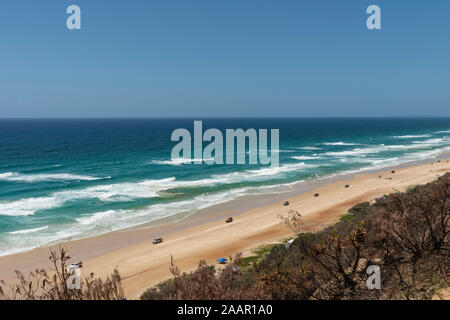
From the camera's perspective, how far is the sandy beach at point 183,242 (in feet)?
58.3

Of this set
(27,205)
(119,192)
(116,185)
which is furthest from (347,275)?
(116,185)

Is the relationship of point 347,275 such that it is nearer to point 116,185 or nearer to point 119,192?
point 119,192

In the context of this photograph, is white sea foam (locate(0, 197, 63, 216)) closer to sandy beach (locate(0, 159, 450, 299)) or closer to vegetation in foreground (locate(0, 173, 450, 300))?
sandy beach (locate(0, 159, 450, 299))

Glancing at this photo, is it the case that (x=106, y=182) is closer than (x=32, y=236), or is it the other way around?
(x=32, y=236)

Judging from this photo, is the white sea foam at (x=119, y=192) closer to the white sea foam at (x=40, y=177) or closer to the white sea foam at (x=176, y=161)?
the white sea foam at (x=40, y=177)

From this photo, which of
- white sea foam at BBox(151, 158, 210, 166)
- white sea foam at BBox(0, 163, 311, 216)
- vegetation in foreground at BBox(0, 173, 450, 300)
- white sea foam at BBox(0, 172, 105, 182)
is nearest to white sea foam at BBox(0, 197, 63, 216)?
white sea foam at BBox(0, 163, 311, 216)

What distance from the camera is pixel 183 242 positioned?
858 inches

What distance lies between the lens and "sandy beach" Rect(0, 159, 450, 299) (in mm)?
17781

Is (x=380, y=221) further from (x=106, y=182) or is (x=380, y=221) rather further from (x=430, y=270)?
(x=106, y=182)

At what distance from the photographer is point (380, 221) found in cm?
1041

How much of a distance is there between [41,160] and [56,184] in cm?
2184
